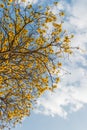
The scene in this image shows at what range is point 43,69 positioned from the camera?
20.8 meters

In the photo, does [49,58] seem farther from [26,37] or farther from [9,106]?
[9,106]

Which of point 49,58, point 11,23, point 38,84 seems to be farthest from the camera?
point 38,84

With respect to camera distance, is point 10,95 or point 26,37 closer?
point 26,37

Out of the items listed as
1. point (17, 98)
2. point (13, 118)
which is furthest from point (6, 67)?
point (13, 118)

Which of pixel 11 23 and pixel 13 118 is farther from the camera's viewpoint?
pixel 13 118

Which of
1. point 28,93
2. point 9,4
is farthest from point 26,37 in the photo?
point 28,93

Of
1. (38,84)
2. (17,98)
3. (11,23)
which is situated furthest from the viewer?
(17,98)

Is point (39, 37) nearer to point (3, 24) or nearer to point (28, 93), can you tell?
point (3, 24)

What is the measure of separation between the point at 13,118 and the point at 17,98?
6.02 ft

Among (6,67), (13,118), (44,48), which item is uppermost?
(44,48)

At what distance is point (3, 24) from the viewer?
1881 centimetres

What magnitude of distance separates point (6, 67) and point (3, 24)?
2.96 metres

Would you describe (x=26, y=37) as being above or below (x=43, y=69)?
above

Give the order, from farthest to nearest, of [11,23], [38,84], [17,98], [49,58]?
[17,98] < [38,84] < [11,23] < [49,58]
